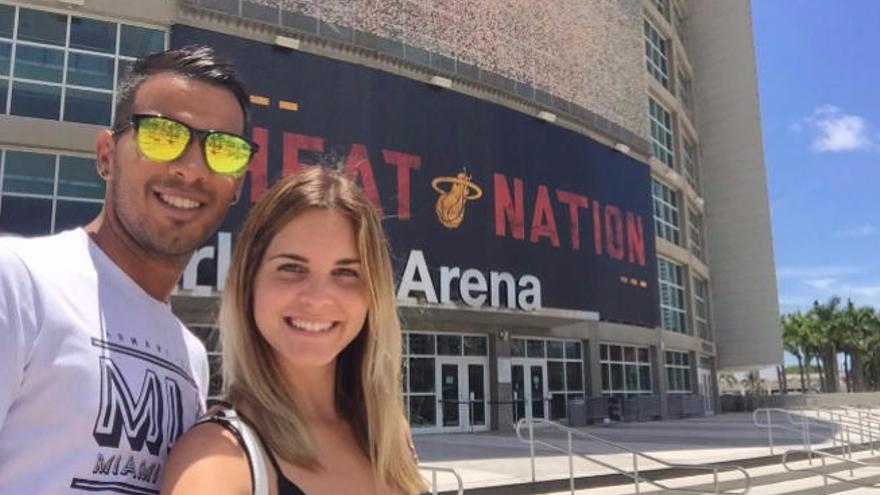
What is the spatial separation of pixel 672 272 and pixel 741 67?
14585 mm

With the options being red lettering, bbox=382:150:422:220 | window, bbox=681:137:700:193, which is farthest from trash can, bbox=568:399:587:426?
window, bbox=681:137:700:193

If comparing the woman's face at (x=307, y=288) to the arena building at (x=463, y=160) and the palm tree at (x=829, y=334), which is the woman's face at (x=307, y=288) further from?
A: the palm tree at (x=829, y=334)

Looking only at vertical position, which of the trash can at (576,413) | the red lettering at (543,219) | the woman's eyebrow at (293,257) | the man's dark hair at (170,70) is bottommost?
the trash can at (576,413)

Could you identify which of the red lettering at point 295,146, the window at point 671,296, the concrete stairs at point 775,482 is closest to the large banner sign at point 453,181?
the red lettering at point 295,146

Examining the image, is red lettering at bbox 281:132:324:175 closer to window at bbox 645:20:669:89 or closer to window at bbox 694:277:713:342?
window at bbox 645:20:669:89

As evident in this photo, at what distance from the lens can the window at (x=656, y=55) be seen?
32.9m

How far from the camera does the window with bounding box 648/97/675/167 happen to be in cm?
3161

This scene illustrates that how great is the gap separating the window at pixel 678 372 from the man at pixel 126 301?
29.2 m

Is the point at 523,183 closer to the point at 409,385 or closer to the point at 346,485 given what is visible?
the point at 409,385

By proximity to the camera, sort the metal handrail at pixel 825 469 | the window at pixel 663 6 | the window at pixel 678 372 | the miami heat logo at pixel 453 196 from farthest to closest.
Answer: the window at pixel 663 6 < the window at pixel 678 372 < the miami heat logo at pixel 453 196 < the metal handrail at pixel 825 469

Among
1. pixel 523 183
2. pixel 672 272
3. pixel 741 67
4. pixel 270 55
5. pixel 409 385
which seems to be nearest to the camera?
pixel 270 55

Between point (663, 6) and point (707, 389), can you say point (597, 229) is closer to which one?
point (707, 389)

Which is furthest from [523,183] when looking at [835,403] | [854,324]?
[854,324]

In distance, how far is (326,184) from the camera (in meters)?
1.68
